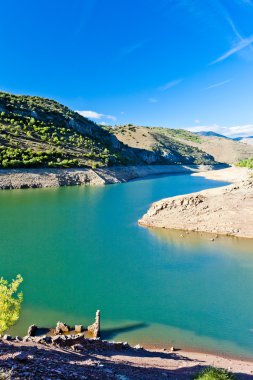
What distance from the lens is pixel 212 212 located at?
45.5m

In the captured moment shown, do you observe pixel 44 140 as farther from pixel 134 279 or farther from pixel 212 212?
pixel 134 279

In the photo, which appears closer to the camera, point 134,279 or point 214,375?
point 214,375

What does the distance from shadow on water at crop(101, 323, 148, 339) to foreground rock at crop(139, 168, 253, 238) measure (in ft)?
77.2

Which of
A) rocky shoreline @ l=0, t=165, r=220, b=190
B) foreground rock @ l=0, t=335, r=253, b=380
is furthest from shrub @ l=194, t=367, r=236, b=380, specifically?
rocky shoreline @ l=0, t=165, r=220, b=190

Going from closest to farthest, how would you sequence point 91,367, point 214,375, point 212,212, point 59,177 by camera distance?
point 214,375 → point 91,367 → point 212,212 → point 59,177

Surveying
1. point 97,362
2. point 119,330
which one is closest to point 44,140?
point 119,330

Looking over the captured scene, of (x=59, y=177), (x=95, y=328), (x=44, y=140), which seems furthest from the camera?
(x=44, y=140)

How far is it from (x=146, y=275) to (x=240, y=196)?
839 inches

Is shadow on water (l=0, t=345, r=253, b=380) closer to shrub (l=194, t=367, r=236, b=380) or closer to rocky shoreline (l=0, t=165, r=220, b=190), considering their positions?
shrub (l=194, t=367, r=236, b=380)

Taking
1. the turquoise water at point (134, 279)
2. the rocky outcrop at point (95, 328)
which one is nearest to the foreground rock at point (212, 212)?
the turquoise water at point (134, 279)

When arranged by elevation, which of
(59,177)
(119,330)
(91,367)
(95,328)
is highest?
(59,177)

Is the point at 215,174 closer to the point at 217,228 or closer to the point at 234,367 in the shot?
the point at 217,228

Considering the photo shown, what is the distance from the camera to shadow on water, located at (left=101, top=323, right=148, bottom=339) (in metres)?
21.1

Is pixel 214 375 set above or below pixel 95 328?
above
